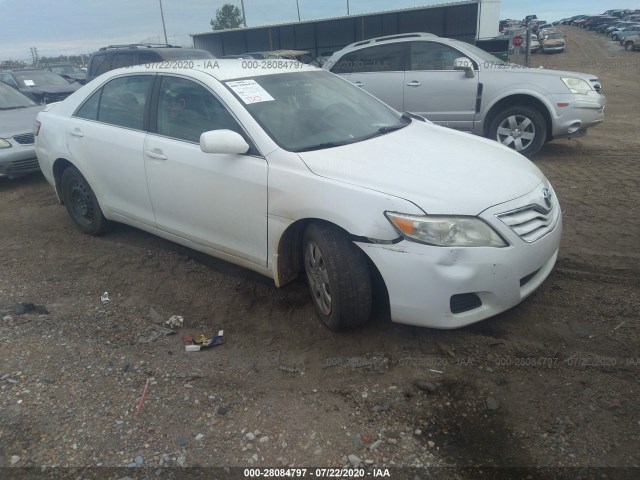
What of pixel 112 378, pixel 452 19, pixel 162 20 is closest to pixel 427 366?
pixel 112 378

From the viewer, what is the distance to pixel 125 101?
430cm

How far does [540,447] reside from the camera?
7.42 ft

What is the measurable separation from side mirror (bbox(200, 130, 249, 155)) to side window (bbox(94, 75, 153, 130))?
3.69 ft

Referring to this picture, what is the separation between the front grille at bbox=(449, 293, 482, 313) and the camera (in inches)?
109

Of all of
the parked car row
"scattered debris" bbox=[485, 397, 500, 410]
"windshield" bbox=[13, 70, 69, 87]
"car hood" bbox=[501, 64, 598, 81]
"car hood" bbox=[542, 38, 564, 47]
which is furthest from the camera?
"car hood" bbox=[542, 38, 564, 47]

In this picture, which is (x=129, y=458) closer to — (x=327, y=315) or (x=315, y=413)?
(x=315, y=413)

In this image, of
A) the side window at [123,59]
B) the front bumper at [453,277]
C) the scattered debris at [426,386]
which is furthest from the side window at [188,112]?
the side window at [123,59]

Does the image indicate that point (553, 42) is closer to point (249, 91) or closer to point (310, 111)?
point (310, 111)

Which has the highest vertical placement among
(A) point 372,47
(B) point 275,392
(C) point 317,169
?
(A) point 372,47

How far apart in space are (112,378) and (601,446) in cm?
253

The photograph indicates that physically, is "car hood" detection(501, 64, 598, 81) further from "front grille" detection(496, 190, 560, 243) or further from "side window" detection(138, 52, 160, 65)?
"side window" detection(138, 52, 160, 65)

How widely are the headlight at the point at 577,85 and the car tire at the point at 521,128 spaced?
524 millimetres

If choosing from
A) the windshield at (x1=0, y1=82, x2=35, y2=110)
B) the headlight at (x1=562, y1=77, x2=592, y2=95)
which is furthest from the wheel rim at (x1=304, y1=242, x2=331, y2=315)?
the windshield at (x1=0, y1=82, x2=35, y2=110)

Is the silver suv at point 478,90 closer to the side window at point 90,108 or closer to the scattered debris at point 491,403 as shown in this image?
the side window at point 90,108
